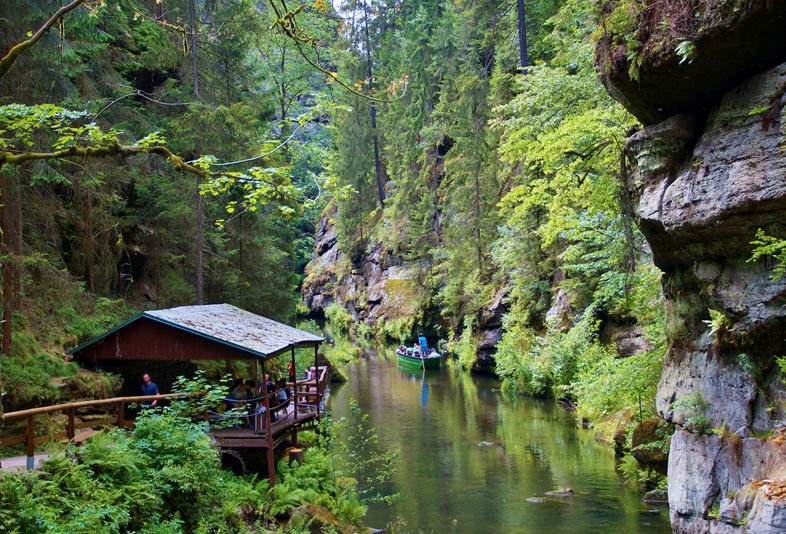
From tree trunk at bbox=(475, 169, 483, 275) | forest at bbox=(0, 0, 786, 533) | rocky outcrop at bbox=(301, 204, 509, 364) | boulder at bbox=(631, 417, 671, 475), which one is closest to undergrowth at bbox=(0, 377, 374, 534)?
forest at bbox=(0, 0, 786, 533)

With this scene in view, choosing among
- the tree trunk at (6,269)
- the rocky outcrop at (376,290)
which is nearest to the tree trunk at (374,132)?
the rocky outcrop at (376,290)

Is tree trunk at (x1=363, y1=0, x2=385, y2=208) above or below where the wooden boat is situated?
above

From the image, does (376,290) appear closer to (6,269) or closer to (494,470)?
(494,470)

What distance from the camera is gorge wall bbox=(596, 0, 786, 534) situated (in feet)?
25.9

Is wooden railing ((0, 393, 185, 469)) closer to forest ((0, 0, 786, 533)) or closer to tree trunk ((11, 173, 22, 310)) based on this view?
forest ((0, 0, 786, 533))

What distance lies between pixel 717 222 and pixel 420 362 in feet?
81.1

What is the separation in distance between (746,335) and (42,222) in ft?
56.1

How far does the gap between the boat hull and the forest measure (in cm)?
147

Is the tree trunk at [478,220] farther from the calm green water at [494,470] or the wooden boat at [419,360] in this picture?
the calm green water at [494,470]

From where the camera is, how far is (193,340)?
12758 mm

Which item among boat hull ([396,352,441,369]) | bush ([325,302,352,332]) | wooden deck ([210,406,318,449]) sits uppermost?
bush ([325,302,352,332])

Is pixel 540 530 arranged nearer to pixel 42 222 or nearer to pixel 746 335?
pixel 746 335

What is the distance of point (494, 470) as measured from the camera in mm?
14992

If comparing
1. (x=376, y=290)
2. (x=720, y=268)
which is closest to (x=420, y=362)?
(x=376, y=290)
